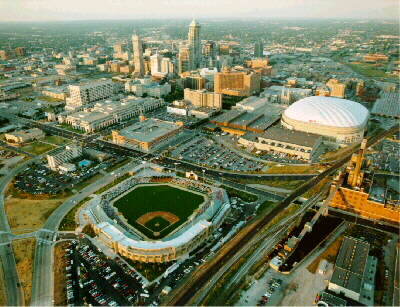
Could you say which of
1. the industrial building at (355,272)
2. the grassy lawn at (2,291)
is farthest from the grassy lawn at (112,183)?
the industrial building at (355,272)

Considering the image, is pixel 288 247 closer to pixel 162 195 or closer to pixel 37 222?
pixel 162 195

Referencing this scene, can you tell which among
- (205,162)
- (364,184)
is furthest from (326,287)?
(205,162)

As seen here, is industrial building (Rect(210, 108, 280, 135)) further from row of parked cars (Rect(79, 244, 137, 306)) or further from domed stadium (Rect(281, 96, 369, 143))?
row of parked cars (Rect(79, 244, 137, 306))

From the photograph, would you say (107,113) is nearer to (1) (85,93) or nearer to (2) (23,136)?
(1) (85,93)

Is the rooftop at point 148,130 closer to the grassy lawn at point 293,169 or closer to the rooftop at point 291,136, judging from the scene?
the rooftop at point 291,136

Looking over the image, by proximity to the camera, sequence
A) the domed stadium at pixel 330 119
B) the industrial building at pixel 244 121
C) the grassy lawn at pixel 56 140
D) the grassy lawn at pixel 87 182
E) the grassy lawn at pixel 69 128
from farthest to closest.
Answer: the grassy lawn at pixel 69 128, the industrial building at pixel 244 121, the grassy lawn at pixel 56 140, the domed stadium at pixel 330 119, the grassy lawn at pixel 87 182
